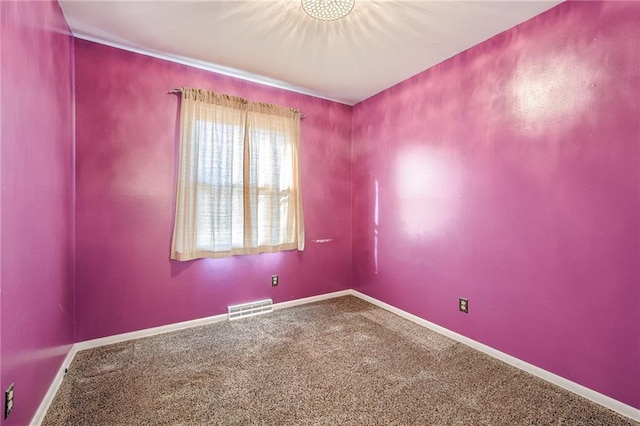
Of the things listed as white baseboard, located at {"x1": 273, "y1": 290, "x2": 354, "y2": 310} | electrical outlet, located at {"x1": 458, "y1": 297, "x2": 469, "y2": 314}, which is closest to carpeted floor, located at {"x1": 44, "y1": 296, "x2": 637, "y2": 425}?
electrical outlet, located at {"x1": 458, "y1": 297, "x2": 469, "y2": 314}

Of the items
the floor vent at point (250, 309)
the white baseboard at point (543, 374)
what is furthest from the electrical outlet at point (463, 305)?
the floor vent at point (250, 309)

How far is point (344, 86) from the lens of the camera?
3.29 metres

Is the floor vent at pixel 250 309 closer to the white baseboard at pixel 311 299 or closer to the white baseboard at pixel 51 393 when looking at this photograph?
the white baseboard at pixel 311 299

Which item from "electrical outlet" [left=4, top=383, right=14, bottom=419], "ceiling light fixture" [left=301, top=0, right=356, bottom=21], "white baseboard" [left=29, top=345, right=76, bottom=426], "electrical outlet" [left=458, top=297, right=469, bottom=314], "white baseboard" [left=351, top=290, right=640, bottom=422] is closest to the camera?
"electrical outlet" [left=4, top=383, right=14, bottom=419]

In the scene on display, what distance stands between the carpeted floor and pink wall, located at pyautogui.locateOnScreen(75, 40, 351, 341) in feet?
1.00

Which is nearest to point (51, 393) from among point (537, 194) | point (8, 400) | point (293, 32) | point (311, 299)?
point (8, 400)

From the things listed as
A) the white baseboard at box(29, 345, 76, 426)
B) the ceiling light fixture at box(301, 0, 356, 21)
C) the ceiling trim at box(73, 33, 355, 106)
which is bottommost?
the white baseboard at box(29, 345, 76, 426)

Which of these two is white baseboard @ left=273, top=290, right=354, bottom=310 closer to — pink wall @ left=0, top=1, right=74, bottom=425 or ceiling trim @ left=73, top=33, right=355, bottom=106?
pink wall @ left=0, top=1, right=74, bottom=425

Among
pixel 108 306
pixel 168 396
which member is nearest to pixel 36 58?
pixel 108 306

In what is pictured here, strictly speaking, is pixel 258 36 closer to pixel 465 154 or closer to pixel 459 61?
pixel 459 61

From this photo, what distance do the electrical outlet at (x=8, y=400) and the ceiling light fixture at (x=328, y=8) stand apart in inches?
99.6

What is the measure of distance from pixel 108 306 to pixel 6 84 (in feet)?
6.18

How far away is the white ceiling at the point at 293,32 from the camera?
6.49 feet

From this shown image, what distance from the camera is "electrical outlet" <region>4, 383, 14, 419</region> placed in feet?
4.01
